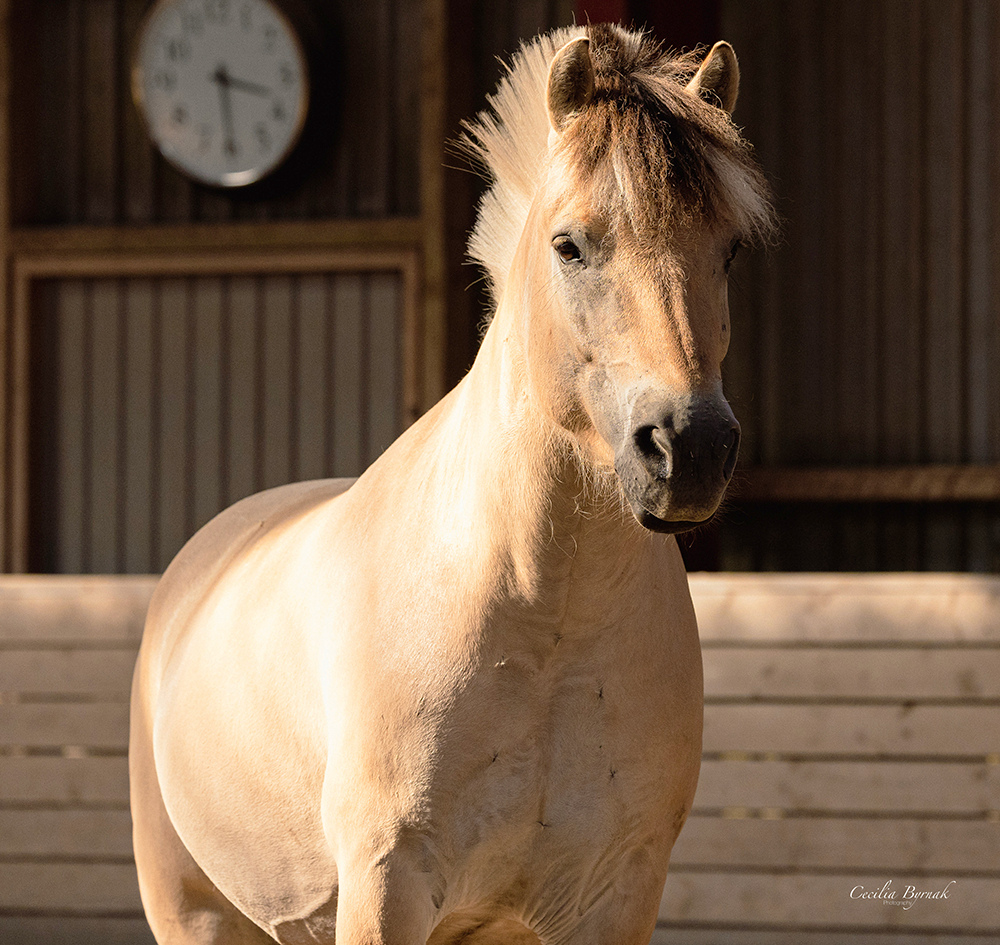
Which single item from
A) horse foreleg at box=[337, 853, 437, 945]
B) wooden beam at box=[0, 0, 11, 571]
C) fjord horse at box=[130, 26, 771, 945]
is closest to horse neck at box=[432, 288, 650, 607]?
fjord horse at box=[130, 26, 771, 945]

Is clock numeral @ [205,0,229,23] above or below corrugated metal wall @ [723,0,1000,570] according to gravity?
above

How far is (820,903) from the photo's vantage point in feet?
11.6

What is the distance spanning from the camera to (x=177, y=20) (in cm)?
476

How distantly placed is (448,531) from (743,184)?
2.04 feet

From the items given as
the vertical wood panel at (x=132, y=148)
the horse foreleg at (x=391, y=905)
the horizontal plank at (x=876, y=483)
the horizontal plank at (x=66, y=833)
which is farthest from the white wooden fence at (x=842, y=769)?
the vertical wood panel at (x=132, y=148)

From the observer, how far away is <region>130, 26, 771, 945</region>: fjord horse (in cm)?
147

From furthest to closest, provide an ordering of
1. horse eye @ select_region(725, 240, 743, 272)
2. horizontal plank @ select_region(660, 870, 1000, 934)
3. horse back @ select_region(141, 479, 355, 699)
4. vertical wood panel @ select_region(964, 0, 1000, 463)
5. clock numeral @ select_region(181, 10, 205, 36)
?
1. vertical wood panel @ select_region(964, 0, 1000, 463)
2. clock numeral @ select_region(181, 10, 205, 36)
3. horizontal plank @ select_region(660, 870, 1000, 934)
4. horse back @ select_region(141, 479, 355, 699)
5. horse eye @ select_region(725, 240, 743, 272)

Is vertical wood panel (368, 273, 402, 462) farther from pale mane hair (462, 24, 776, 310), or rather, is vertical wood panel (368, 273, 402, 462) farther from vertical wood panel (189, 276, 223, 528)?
pale mane hair (462, 24, 776, 310)

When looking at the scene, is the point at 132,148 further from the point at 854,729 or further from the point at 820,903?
the point at 820,903

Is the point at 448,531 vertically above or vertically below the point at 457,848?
above

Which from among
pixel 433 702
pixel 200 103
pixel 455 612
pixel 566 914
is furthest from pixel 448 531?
pixel 200 103

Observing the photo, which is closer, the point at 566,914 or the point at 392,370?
the point at 566,914

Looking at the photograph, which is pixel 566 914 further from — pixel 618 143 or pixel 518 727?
pixel 618 143
